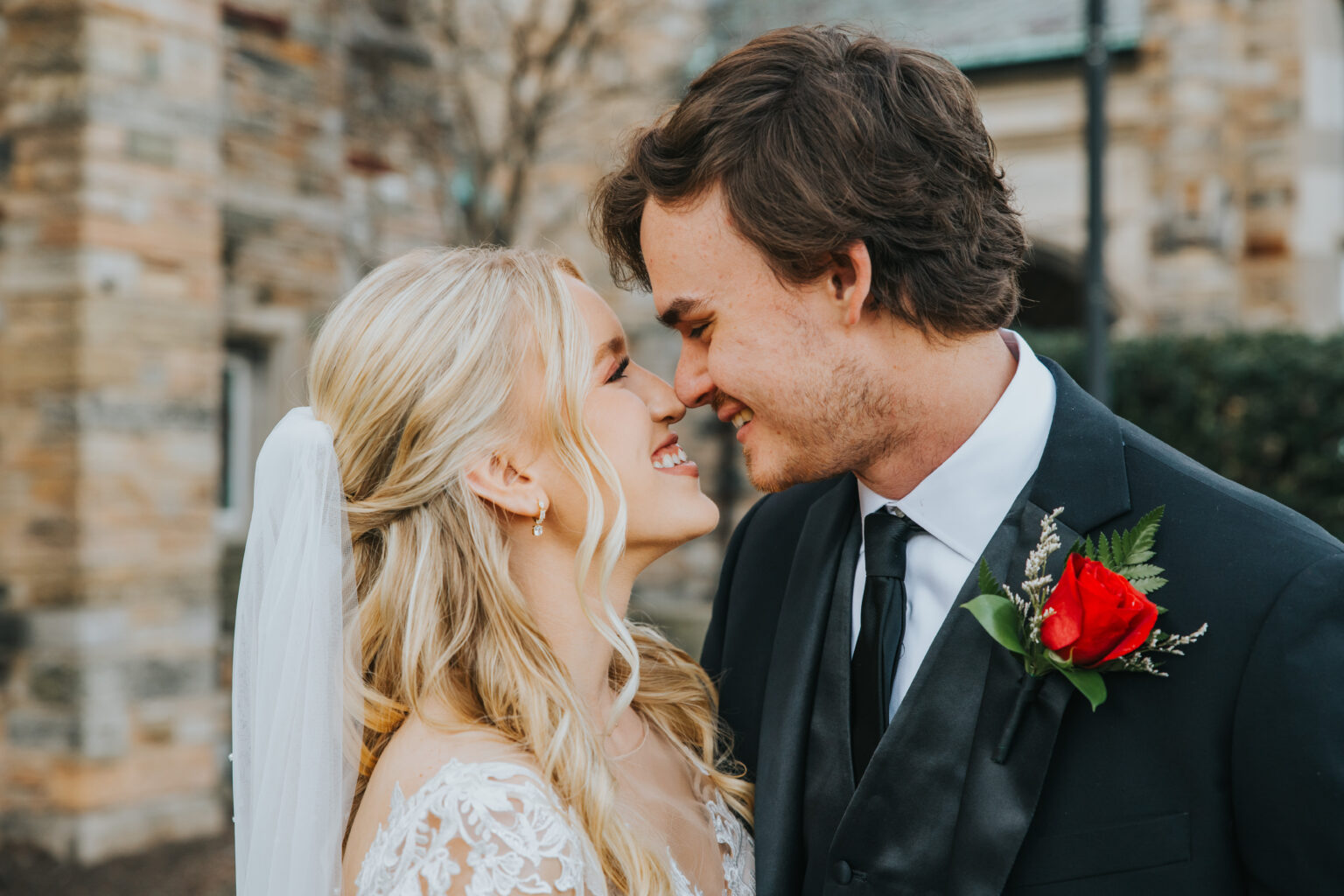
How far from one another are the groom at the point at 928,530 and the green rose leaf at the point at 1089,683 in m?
0.07

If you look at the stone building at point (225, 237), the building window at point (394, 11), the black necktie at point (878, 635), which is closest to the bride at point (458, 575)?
the black necktie at point (878, 635)

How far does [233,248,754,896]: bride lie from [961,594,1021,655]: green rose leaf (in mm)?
729

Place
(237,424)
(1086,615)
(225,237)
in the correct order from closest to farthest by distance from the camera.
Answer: (1086,615), (225,237), (237,424)

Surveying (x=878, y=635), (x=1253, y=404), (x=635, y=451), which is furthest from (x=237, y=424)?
(x=1253, y=404)

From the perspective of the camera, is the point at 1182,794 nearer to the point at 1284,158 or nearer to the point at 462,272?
the point at 462,272

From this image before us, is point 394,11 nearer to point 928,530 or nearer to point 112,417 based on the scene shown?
point 112,417

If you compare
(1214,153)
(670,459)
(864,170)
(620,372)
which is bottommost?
(670,459)

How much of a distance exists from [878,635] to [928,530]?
0.79 feet

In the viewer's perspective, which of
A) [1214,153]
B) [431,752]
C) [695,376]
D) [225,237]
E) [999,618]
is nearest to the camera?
[999,618]

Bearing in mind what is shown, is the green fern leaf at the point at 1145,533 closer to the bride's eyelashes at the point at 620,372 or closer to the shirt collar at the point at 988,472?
the shirt collar at the point at 988,472

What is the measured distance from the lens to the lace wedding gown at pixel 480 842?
207 cm

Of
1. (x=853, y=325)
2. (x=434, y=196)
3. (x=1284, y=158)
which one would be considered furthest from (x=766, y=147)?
(x=1284, y=158)

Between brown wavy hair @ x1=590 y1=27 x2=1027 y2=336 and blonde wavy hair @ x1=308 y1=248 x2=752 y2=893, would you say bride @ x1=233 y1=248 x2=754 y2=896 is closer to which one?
blonde wavy hair @ x1=308 y1=248 x2=752 y2=893

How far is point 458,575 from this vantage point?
2531 mm
